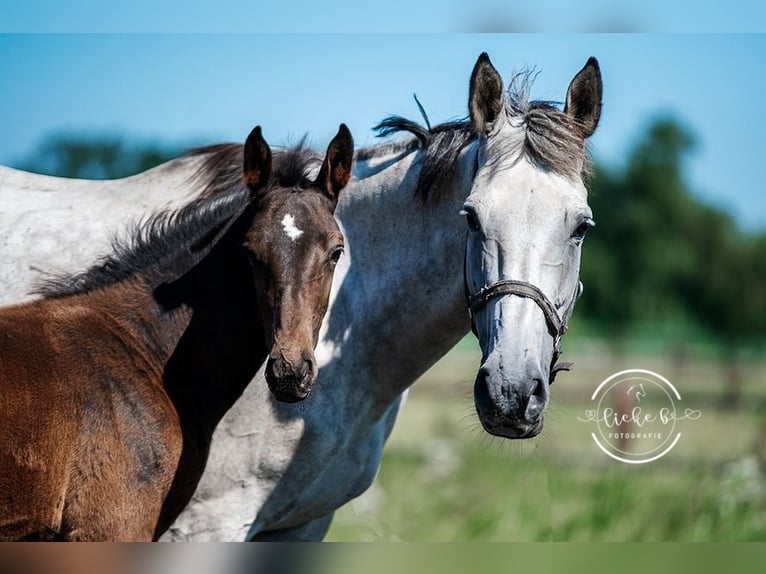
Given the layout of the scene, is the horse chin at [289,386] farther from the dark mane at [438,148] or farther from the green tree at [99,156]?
the green tree at [99,156]

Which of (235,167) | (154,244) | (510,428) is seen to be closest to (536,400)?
(510,428)

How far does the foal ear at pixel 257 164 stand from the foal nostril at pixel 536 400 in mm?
1362

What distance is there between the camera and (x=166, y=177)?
470cm

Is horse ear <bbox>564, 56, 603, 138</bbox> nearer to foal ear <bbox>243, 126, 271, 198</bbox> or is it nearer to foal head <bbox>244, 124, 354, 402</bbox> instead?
foal head <bbox>244, 124, 354, 402</bbox>

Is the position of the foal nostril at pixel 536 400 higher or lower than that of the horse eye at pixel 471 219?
lower

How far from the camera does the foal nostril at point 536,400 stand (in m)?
3.37

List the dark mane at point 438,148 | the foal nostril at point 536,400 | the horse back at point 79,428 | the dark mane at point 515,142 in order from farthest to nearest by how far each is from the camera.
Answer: the dark mane at point 438,148
the dark mane at point 515,142
the foal nostril at point 536,400
the horse back at point 79,428

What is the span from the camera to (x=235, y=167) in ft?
14.8

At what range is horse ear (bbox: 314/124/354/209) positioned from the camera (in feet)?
12.8

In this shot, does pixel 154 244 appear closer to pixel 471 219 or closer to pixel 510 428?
pixel 471 219

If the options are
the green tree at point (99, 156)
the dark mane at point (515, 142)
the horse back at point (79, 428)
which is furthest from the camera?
the green tree at point (99, 156)

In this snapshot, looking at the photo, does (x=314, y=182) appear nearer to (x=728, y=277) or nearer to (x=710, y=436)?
(x=710, y=436)

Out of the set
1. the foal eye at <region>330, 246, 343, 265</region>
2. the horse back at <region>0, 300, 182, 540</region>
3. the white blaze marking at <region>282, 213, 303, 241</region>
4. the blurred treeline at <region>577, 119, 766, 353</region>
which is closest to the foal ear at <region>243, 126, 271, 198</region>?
the white blaze marking at <region>282, 213, 303, 241</region>

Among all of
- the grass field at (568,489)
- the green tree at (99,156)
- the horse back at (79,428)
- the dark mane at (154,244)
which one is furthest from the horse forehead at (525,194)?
the green tree at (99,156)
